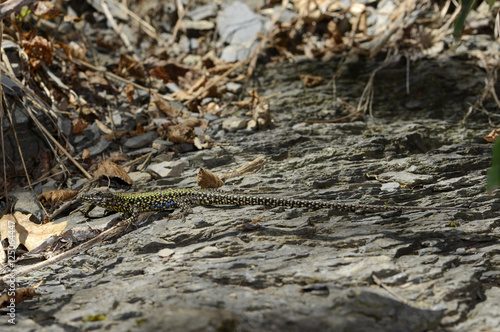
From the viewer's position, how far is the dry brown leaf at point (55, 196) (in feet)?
15.4

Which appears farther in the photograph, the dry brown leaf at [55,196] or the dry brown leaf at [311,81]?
the dry brown leaf at [311,81]

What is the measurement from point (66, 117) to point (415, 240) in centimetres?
487

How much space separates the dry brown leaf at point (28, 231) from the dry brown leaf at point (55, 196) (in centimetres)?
55

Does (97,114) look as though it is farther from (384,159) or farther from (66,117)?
(384,159)

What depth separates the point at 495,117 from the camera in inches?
223

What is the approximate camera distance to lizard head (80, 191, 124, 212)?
4281mm

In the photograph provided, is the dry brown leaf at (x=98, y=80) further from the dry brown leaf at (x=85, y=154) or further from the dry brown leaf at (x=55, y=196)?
the dry brown leaf at (x=55, y=196)

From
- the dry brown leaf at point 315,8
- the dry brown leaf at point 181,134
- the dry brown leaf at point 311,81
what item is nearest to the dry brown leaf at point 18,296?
the dry brown leaf at point 181,134

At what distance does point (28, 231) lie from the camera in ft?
13.1

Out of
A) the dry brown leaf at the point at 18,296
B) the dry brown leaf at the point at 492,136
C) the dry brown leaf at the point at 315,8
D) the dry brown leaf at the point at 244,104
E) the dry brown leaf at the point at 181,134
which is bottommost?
the dry brown leaf at the point at 18,296

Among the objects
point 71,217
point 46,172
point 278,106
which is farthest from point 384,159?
point 46,172

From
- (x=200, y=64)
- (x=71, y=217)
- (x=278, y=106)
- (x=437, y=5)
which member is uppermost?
(x=437, y=5)

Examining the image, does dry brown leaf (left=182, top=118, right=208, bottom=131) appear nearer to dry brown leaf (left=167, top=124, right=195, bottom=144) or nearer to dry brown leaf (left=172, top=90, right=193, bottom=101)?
dry brown leaf (left=167, top=124, right=195, bottom=144)

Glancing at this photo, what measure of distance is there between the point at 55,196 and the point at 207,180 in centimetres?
166
